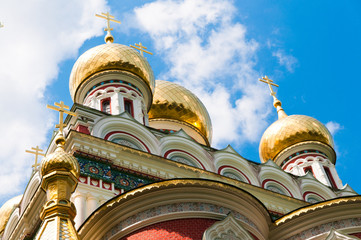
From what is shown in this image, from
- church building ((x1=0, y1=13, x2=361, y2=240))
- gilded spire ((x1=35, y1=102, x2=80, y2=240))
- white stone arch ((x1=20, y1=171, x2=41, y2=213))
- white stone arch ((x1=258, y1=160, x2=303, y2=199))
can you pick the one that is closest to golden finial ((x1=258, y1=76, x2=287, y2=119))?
church building ((x1=0, y1=13, x2=361, y2=240))

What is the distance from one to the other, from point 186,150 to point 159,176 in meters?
1.57

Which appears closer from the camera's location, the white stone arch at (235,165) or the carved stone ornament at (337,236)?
the carved stone ornament at (337,236)

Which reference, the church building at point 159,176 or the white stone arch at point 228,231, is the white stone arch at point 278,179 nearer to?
the church building at point 159,176

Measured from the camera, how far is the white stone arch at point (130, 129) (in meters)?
10.9

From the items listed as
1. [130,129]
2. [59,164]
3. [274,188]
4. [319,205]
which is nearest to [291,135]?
[274,188]

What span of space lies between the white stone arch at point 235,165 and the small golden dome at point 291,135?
3606 millimetres

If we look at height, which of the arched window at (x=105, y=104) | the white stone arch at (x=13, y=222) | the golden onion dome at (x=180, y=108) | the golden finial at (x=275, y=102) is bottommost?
the white stone arch at (x=13, y=222)

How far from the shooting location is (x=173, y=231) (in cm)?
707

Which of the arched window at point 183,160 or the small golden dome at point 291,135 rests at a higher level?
the small golden dome at point 291,135

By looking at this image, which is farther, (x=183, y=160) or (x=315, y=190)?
(x=315, y=190)

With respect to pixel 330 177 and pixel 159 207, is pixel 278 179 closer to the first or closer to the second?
pixel 330 177

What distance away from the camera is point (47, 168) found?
704 centimetres

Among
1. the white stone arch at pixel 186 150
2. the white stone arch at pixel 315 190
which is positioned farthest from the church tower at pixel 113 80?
the white stone arch at pixel 315 190

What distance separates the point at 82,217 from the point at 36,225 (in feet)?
4.61
